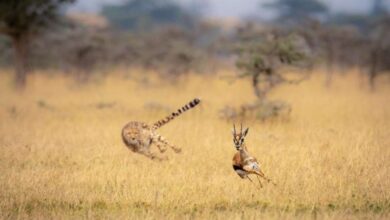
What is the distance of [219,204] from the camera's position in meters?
7.04

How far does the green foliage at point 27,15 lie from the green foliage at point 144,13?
5029 cm

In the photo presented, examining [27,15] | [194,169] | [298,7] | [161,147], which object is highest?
[298,7]

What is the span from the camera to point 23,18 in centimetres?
2012

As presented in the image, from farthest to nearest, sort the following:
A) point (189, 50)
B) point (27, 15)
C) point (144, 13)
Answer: point (144, 13), point (189, 50), point (27, 15)

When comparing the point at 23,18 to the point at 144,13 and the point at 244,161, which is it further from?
the point at 144,13

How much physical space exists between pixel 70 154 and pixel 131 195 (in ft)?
9.22

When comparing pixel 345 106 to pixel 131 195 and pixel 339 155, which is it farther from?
pixel 131 195

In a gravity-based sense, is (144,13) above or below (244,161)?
above

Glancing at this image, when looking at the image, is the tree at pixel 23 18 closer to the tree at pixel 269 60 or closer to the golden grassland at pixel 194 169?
the golden grassland at pixel 194 169

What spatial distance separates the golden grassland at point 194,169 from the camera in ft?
22.6

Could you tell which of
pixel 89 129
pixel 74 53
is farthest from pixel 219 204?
pixel 74 53

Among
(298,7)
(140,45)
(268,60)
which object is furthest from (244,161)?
(298,7)

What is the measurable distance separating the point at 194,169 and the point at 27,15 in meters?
13.6

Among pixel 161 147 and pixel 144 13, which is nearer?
pixel 161 147
